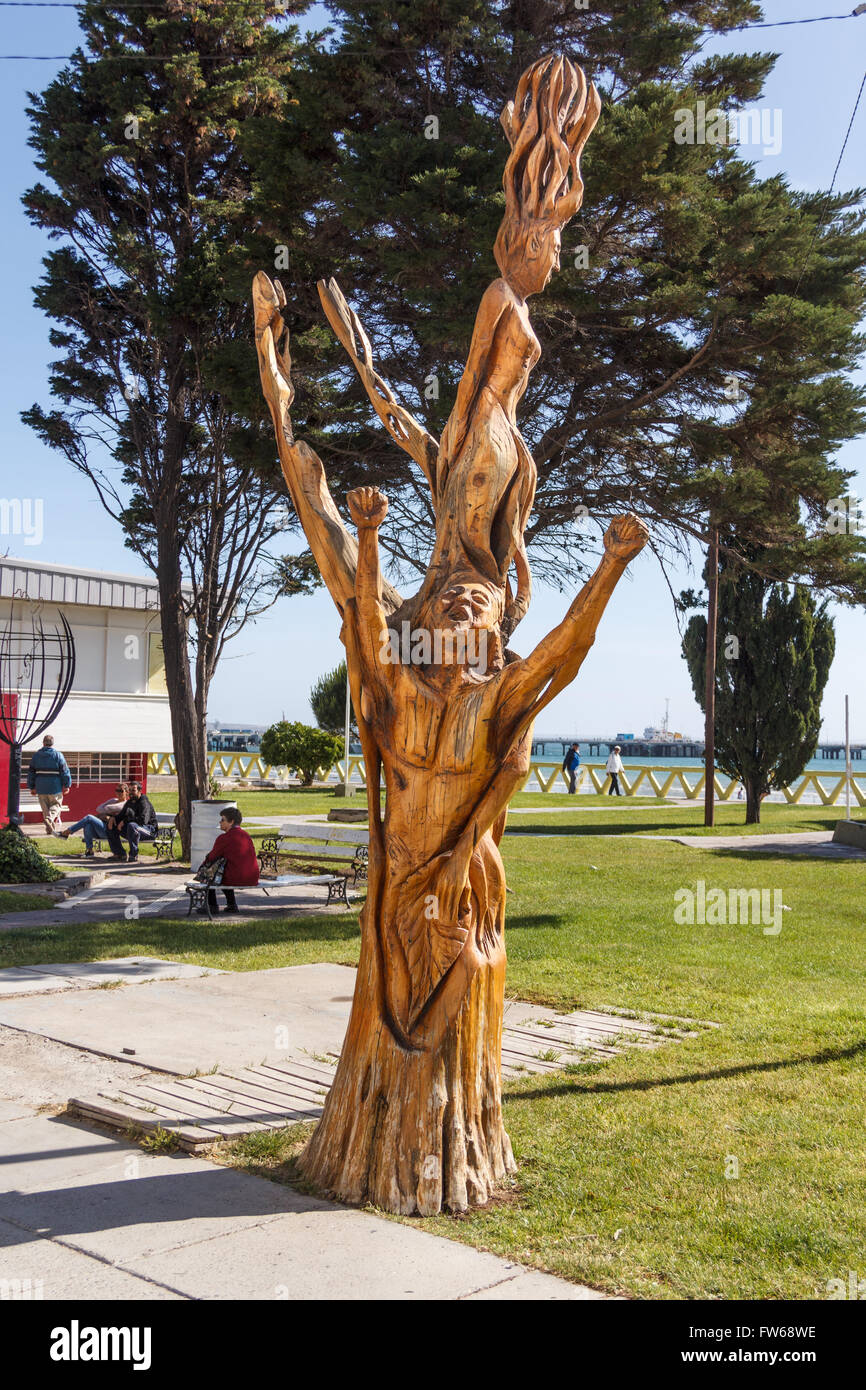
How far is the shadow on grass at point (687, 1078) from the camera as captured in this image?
6020 mm

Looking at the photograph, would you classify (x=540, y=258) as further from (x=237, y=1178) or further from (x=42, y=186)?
(x=42, y=186)

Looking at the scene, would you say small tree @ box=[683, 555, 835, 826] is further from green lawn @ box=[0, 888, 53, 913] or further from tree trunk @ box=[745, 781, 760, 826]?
green lawn @ box=[0, 888, 53, 913]

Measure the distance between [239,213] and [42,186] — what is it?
3.41m

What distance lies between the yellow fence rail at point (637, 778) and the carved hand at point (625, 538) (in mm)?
24244

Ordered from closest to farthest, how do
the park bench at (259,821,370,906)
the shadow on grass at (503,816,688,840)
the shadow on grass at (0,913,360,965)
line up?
1. the shadow on grass at (0,913,360,965)
2. the park bench at (259,821,370,906)
3. the shadow on grass at (503,816,688,840)

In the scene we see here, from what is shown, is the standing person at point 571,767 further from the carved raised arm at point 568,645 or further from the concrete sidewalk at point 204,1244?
the carved raised arm at point 568,645

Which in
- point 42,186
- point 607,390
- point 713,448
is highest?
point 42,186

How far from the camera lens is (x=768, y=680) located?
2559 centimetres

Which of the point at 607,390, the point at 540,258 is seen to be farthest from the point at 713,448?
the point at 540,258

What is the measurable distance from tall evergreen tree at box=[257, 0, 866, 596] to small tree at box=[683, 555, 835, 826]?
529 inches

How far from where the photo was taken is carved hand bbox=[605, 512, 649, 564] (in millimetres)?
4094

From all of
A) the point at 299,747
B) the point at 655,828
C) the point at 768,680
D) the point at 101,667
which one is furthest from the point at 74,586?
the point at 768,680

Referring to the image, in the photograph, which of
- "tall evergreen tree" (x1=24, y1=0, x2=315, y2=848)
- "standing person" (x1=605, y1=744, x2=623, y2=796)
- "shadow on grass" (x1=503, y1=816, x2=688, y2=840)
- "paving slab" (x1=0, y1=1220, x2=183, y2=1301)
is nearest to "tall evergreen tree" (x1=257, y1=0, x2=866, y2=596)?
"tall evergreen tree" (x1=24, y1=0, x2=315, y2=848)

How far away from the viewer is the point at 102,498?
17.6 metres
